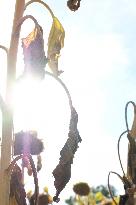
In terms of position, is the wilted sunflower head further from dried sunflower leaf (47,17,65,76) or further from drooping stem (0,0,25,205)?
drooping stem (0,0,25,205)

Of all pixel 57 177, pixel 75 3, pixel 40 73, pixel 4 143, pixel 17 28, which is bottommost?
pixel 57 177

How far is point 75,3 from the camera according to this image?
12.5ft

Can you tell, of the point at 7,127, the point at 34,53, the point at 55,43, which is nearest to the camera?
the point at 7,127

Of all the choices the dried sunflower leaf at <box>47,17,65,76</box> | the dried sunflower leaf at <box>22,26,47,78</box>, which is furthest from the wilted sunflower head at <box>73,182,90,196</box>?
the dried sunflower leaf at <box>22,26,47,78</box>

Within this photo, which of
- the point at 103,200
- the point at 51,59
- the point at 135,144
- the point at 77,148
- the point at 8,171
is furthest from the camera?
the point at 103,200

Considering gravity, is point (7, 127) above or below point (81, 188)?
below

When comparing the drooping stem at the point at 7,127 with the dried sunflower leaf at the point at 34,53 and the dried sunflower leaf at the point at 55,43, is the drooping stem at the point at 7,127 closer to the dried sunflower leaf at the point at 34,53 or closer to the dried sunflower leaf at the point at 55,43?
the dried sunflower leaf at the point at 34,53

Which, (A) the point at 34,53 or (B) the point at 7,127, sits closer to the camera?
(B) the point at 7,127

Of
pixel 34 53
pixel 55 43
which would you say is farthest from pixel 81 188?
pixel 34 53

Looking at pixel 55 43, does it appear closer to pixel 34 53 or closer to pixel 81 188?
pixel 34 53

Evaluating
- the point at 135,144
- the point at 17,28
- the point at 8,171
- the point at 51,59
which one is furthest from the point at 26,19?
the point at 135,144

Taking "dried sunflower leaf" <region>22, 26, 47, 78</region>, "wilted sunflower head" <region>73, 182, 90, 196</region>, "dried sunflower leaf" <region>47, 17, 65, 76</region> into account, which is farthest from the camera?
"wilted sunflower head" <region>73, 182, 90, 196</region>

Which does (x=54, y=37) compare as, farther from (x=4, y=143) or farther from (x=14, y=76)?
(x=4, y=143)

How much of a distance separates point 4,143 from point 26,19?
83 centimetres
